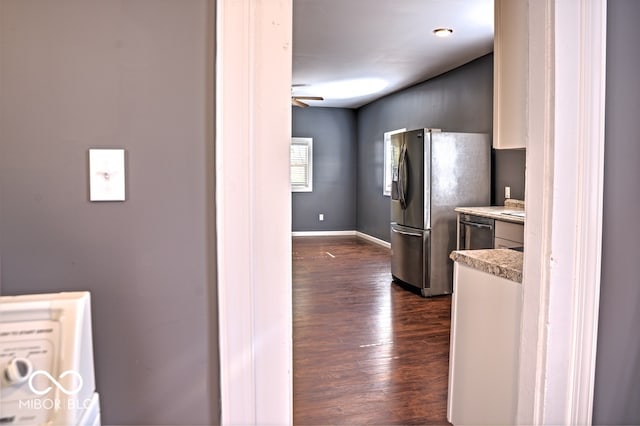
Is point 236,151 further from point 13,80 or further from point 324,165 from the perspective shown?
point 324,165

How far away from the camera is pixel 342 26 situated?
12.9 feet

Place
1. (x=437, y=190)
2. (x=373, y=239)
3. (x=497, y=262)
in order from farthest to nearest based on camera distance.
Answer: (x=373, y=239) < (x=437, y=190) < (x=497, y=262)

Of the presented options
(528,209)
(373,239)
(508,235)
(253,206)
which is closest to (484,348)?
(528,209)

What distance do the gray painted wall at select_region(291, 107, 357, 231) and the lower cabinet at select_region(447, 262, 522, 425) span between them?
22.6 ft

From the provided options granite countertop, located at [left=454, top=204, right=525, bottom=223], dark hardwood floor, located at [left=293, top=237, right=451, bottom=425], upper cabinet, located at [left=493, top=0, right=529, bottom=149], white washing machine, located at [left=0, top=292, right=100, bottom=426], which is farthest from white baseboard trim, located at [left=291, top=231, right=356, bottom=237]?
white washing machine, located at [left=0, top=292, right=100, bottom=426]

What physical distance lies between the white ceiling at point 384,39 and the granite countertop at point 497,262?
7.31 feet

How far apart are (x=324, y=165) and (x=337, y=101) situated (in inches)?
53.3

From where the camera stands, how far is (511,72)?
1.54 m

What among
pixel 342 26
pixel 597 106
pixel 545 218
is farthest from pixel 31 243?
pixel 342 26

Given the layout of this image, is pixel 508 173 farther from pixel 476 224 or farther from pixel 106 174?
pixel 106 174

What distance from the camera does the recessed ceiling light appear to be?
3935 mm

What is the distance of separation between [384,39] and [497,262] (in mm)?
3174

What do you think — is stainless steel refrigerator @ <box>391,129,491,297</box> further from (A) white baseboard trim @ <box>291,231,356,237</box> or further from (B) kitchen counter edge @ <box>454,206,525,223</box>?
(A) white baseboard trim @ <box>291,231,356,237</box>

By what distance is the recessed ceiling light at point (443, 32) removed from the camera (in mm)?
3935
